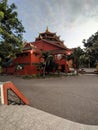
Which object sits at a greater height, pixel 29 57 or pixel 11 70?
pixel 29 57

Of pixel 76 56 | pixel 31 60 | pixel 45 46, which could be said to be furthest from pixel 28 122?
pixel 45 46

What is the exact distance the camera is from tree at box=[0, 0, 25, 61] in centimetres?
1523

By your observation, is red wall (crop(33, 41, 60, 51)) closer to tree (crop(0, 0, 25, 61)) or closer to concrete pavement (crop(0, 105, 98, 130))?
tree (crop(0, 0, 25, 61))

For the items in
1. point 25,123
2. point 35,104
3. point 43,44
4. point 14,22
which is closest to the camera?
point 25,123

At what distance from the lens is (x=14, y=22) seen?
16.4 m

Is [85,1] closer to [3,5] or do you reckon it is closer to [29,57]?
[3,5]

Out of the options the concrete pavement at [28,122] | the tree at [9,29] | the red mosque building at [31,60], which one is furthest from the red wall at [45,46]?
the concrete pavement at [28,122]

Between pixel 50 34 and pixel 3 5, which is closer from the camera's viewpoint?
pixel 3 5

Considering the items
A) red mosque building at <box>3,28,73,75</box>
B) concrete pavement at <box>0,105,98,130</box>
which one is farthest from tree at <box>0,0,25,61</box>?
concrete pavement at <box>0,105,98,130</box>

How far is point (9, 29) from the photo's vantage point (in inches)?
657

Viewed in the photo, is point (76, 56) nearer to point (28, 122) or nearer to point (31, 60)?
point (31, 60)

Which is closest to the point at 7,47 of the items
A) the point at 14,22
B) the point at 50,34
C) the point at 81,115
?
the point at 14,22

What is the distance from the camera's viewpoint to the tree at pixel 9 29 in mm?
15234

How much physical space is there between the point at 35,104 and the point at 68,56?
19213 millimetres
